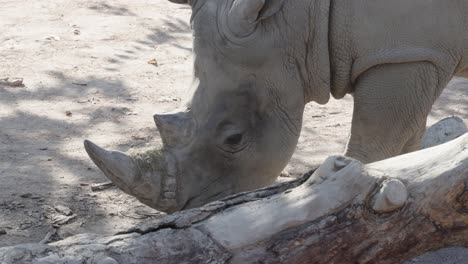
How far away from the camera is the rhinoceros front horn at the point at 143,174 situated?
5.05 m

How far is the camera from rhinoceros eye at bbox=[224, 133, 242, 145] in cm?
527

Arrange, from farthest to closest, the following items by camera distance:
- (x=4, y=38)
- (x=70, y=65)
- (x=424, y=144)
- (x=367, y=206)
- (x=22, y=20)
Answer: (x=22, y=20) < (x=4, y=38) < (x=70, y=65) < (x=424, y=144) < (x=367, y=206)

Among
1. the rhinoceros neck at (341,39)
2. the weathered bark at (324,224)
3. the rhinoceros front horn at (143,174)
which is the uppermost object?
the rhinoceros neck at (341,39)

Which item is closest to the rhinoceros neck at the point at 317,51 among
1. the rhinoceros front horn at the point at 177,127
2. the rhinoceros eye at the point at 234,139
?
the rhinoceros eye at the point at 234,139

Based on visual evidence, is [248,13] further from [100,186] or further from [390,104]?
[100,186]

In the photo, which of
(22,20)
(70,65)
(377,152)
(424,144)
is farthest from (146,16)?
(377,152)

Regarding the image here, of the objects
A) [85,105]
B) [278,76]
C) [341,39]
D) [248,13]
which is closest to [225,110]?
[278,76]

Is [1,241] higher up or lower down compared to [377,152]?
lower down

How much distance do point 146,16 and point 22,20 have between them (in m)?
1.36

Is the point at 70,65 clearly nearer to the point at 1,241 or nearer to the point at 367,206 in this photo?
the point at 1,241

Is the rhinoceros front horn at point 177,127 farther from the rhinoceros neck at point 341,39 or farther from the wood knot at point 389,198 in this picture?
the wood knot at point 389,198

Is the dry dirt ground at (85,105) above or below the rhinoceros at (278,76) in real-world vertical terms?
below

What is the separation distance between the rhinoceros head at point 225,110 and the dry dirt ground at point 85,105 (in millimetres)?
447

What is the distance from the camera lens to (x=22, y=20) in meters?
10.4
